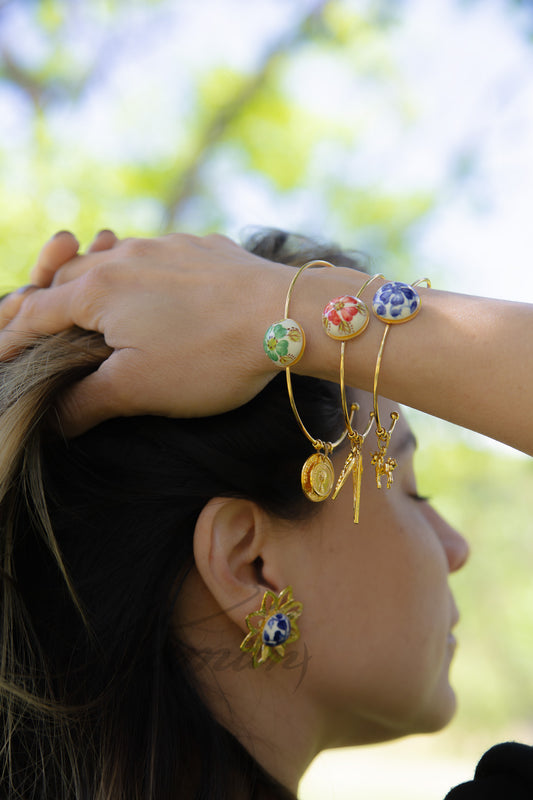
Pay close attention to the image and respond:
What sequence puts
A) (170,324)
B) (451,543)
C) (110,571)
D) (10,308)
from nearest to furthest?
(170,324), (110,571), (10,308), (451,543)

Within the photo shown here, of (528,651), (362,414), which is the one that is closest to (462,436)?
(528,651)

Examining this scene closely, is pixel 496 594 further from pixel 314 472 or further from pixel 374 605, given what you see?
pixel 314 472

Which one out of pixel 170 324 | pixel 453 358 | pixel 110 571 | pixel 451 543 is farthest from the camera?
pixel 451 543

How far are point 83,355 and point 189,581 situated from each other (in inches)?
20.2

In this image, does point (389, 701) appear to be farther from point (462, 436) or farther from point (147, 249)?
point (462, 436)

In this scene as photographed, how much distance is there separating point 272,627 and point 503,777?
19.2 inches

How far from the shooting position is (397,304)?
1.20 meters

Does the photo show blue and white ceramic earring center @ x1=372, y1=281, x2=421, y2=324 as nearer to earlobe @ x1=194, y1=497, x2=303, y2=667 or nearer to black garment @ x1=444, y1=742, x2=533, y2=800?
earlobe @ x1=194, y1=497, x2=303, y2=667

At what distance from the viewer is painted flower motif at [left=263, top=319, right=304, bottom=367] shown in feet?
3.93

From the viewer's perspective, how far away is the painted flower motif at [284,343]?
1.20 meters

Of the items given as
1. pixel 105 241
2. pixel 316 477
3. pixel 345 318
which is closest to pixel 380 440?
pixel 316 477

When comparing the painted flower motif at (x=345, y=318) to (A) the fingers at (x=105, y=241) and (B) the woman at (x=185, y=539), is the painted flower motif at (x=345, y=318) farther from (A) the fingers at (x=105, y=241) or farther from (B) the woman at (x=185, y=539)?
(A) the fingers at (x=105, y=241)

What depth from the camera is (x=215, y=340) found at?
1263 millimetres

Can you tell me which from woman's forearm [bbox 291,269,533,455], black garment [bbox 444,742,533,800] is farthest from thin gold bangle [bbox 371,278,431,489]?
black garment [bbox 444,742,533,800]
